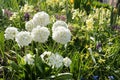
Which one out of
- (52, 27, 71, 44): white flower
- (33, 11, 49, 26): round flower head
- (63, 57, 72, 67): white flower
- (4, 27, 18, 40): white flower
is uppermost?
(33, 11, 49, 26): round flower head

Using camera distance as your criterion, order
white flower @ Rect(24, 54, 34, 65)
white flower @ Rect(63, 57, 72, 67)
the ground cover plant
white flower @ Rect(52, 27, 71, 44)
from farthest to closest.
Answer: white flower @ Rect(63, 57, 72, 67), white flower @ Rect(24, 54, 34, 65), the ground cover plant, white flower @ Rect(52, 27, 71, 44)

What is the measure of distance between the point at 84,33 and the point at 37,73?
1275 millimetres

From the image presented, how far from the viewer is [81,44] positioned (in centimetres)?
341

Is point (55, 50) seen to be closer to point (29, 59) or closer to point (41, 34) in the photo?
point (29, 59)

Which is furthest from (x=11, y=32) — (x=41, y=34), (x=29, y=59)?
(x=41, y=34)

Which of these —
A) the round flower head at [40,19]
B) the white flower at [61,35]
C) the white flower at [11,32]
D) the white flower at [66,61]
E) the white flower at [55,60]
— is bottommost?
the white flower at [66,61]

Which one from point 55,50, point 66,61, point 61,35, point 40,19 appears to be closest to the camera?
point 61,35

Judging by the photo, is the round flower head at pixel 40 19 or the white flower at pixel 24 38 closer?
the white flower at pixel 24 38

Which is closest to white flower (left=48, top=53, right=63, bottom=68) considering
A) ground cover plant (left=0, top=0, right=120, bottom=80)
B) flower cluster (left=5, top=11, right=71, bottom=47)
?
ground cover plant (left=0, top=0, right=120, bottom=80)

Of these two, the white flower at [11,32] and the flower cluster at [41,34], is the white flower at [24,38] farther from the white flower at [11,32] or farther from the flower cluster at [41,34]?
the white flower at [11,32]

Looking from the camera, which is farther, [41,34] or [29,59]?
[29,59]

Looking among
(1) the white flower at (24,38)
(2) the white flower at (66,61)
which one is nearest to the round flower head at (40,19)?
(1) the white flower at (24,38)

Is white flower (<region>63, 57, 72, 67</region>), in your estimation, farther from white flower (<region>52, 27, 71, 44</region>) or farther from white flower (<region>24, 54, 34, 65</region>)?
white flower (<region>52, 27, 71, 44</region>)

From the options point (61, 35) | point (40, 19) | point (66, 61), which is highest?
point (40, 19)
